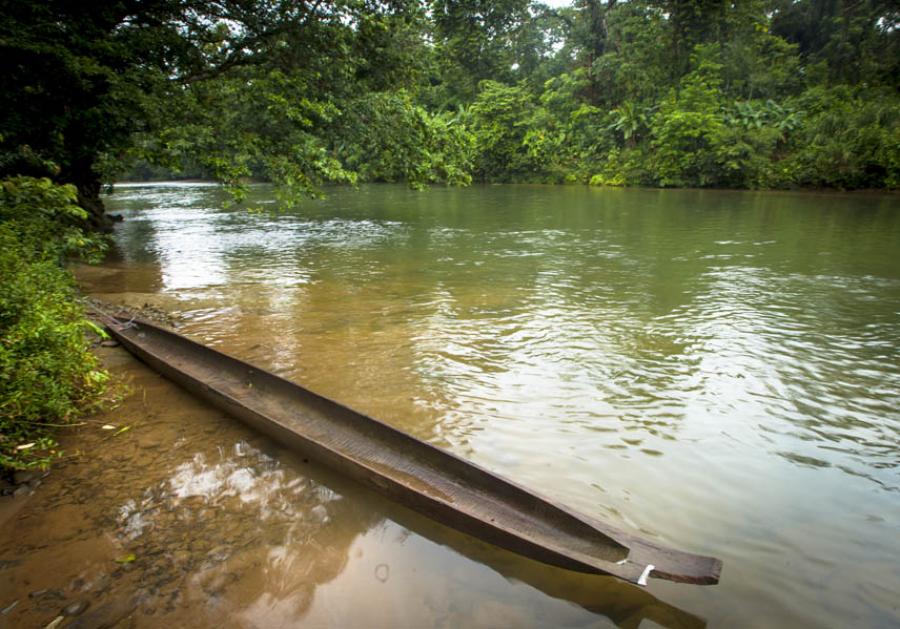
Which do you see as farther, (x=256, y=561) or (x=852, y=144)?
(x=852, y=144)

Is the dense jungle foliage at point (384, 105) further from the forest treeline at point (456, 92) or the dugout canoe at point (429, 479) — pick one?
the dugout canoe at point (429, 479)

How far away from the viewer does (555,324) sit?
6891 mm

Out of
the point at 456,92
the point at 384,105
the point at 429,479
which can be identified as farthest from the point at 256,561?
the point at 456,92

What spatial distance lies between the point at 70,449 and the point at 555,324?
5314mm

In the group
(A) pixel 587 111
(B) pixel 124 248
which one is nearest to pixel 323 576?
(B) pixel 124 248

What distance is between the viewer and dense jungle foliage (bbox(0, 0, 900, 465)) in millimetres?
5945

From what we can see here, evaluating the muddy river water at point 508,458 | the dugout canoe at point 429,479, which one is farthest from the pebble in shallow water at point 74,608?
the dugout canoe at point 429,479

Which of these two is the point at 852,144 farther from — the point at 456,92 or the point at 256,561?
the point at 256,561

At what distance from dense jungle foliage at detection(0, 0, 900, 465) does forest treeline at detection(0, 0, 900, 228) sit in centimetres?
6

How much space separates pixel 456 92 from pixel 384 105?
32.9 m

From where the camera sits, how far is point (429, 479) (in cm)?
316

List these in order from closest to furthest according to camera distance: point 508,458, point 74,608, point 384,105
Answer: point 74,608, point 508,458, point 384,105

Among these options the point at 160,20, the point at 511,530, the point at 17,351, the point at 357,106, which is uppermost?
the point at 160,20

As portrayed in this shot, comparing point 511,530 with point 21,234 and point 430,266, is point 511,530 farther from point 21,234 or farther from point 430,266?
point 430,266
